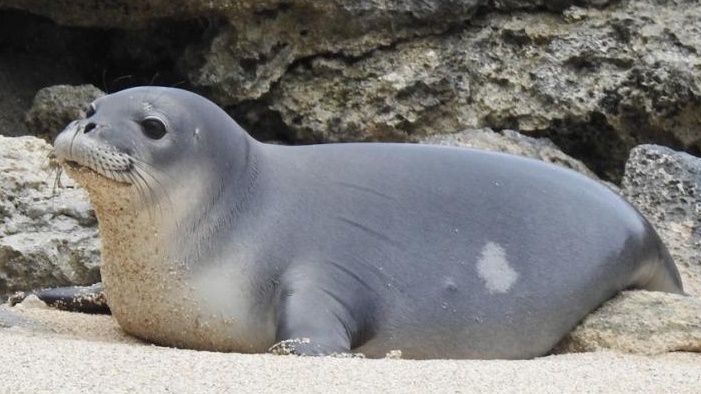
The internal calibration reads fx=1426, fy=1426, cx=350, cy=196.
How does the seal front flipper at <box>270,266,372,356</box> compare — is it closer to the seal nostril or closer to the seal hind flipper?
the seal nostril

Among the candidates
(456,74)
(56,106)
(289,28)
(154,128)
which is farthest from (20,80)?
(154,128)

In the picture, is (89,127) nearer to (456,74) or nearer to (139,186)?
(139,186)

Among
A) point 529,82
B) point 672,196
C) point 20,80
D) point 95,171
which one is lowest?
point 672,196

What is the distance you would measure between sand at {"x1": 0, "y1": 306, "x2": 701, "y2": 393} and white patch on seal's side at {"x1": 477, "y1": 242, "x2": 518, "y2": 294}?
91 centimetres

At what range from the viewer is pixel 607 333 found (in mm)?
4605

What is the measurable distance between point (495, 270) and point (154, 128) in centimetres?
117

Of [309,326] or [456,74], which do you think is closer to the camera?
[309,326]

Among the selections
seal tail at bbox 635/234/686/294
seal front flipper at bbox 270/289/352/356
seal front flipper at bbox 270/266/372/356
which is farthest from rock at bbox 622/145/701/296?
seal front flipper at bbox 270/289/352/356

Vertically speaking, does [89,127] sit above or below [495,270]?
above

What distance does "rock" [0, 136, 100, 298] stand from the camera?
5422 mm

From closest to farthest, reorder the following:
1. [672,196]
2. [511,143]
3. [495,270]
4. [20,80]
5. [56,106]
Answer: [495,270] → [672,196] → [511,143] → [56,106] → [20,80]

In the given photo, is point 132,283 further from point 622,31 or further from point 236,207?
point 622,31

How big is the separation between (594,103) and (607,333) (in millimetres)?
2192

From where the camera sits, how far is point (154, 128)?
14.3 ft
